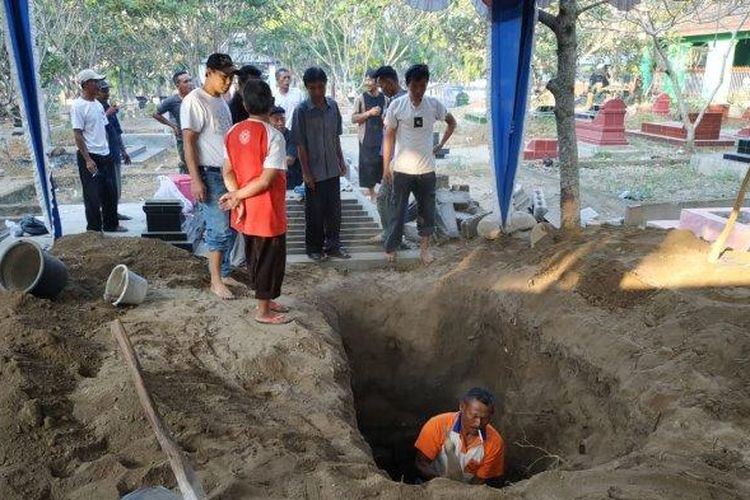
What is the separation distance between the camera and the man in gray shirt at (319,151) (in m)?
5.00

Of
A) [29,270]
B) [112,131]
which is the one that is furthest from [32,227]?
[29,270]

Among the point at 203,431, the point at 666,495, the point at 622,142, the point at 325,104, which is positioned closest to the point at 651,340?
the point at 666,495

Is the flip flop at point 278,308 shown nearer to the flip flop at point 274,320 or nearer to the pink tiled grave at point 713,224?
the flip flop at point 274,320

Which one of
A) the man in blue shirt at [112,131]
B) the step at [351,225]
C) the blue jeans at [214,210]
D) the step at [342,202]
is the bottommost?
the step at [351,225]

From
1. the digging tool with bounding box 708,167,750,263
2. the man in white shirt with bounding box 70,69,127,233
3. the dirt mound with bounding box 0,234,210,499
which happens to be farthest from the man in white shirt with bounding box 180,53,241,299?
the digging tool with bounding box 708,167,750,263

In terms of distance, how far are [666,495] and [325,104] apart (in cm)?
396

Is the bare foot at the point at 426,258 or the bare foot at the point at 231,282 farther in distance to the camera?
the bare foot at the point at 426,258

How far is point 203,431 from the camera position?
263 cm

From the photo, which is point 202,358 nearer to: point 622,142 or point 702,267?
point 702,267

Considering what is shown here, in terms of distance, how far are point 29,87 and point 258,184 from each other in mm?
2316

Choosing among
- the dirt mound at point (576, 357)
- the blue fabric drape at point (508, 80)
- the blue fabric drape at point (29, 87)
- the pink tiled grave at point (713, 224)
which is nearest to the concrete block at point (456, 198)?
the dirt mound at point (576, 357)

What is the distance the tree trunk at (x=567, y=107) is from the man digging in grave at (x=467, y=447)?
8.03ft

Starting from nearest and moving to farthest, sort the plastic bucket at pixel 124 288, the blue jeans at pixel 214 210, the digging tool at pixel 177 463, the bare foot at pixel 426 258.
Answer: the digging tool at pixel 177 463, the plastic bucket at pixel 124 288, the blue jeans at pixel 214 210, the bare foot at pixel 426 258

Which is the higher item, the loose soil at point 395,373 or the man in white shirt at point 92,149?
the man in white shirt at point 92,149
